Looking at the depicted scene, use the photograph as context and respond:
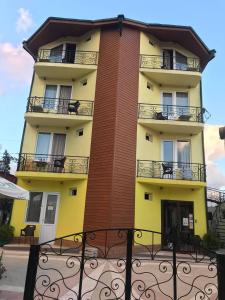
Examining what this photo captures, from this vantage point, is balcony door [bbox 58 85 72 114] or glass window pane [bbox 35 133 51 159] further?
balcony door [bbox 58 85 72 114]

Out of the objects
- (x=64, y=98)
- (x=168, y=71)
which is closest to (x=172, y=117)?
(x=168, y=71)

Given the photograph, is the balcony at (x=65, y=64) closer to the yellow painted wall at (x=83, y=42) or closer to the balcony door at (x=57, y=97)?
the yellow painted wall at (x=83, y=42)

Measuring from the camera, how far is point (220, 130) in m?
5.27

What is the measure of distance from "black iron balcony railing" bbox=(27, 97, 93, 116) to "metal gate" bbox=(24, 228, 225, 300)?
6.69m

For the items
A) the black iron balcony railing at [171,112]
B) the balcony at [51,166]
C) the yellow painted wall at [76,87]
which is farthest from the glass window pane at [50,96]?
the black iron balcony railing at [171,112]

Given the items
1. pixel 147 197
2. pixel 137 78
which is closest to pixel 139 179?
pixel 147 197

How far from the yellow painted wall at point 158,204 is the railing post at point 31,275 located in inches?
394

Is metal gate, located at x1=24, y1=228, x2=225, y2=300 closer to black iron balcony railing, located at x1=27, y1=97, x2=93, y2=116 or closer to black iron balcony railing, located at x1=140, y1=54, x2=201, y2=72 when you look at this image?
black iron balcony railing, located at x1=27, y1=97, x2=93, y2=116

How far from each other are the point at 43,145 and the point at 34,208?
11.5ft

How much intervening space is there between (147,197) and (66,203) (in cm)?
422

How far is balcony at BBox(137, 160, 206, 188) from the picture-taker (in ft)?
49.4

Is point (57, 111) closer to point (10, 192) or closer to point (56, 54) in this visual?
point (56, 54)

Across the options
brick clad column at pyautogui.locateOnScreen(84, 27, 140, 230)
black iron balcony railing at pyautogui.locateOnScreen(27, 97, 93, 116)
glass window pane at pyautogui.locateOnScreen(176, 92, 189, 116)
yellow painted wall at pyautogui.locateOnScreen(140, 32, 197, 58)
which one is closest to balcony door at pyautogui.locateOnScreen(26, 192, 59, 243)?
brick clad column at pyautogui.locateOnScreen(84, 27, 140, 230)

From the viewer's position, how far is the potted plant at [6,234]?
46.8 feet
